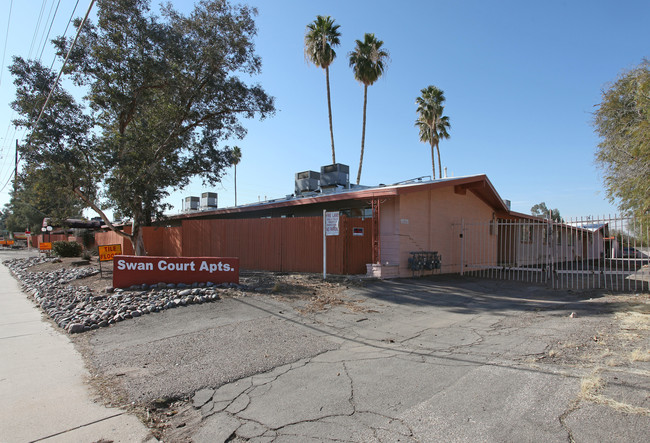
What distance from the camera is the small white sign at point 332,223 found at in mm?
11805

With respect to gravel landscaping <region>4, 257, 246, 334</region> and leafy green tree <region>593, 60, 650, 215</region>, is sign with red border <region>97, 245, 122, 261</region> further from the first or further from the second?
leafy green tree <region>593, 60, 650, 215</region>

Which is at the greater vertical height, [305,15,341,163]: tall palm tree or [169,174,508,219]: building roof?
[305,15,341,163]: tall palm tree

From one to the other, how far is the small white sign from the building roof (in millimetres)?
1470

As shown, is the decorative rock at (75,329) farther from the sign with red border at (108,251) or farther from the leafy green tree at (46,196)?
the leafy green tree at (46,196)

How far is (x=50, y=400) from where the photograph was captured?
13.9 feet

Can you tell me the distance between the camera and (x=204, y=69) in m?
15.3

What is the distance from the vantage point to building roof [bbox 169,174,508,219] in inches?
497

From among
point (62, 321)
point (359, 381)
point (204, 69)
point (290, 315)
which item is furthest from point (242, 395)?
point (204, 69)

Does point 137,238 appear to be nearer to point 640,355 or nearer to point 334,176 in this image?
point 334,176

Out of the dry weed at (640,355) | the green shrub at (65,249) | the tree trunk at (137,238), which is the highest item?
the tree trunk at (137,238)

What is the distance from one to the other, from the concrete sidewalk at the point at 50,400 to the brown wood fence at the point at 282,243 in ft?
27.1

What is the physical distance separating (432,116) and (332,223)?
82.5ft

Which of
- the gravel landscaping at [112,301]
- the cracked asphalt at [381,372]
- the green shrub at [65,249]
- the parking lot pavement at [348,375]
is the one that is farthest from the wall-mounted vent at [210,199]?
the cracked asphalt at [381,372]

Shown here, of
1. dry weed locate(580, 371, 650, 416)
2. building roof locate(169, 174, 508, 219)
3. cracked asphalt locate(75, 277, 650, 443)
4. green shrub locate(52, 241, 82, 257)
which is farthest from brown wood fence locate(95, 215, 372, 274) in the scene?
green shrub locate(52, 241, 82, 257)
